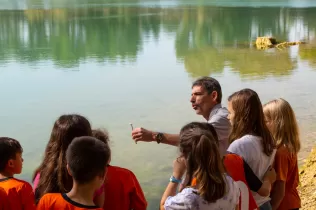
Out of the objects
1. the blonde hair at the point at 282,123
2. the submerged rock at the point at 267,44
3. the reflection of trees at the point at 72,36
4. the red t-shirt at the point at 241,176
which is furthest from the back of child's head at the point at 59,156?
→ the submerged rock at the point at 267,44

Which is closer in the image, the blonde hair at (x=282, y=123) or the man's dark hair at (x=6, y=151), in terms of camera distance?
the man's dark hair at (x=6, y=151)

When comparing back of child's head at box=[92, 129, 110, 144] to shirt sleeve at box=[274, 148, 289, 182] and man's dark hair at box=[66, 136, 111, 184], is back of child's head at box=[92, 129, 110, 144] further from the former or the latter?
shirt sleeve at box=[274, 148, 289, 182]

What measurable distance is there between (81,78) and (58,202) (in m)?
12.3

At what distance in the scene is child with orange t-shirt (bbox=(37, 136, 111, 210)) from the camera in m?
1.98

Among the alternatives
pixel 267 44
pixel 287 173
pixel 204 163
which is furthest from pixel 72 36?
pixel 204 163

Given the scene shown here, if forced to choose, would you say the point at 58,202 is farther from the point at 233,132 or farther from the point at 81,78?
the point at 81,78

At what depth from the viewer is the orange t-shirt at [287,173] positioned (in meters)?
2.68

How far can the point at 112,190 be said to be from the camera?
93.0 inches

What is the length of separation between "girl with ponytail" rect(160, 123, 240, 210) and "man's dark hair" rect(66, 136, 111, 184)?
33 centimetres

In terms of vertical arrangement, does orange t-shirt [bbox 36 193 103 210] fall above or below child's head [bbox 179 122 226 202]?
below

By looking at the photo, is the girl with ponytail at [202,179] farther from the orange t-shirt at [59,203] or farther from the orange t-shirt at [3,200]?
the orange t-shirt at [3,200]

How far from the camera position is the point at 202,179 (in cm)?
194

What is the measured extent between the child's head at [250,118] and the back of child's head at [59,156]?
2.63 feet

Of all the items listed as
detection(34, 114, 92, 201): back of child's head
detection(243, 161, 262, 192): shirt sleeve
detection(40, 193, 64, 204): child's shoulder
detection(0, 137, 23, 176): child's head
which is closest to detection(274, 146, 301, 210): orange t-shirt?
detection(243, 161, 262, 192): shirt sleeve
